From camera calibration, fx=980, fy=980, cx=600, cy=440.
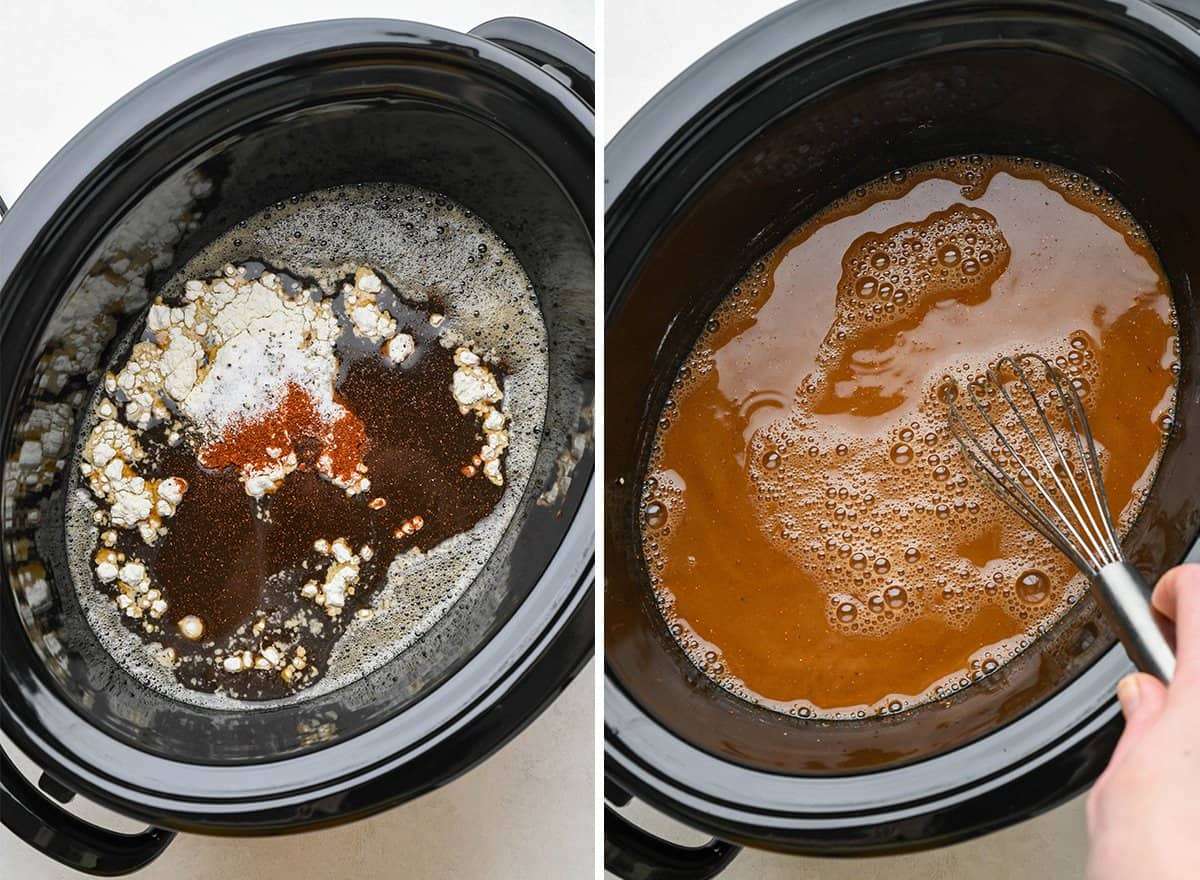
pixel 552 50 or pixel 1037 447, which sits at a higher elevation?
pixel 552 50

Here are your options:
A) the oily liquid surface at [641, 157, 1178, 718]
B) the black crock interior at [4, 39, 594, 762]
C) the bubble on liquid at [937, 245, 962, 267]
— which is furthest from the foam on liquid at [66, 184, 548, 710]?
the bubble on liquid at [937, 245, 962, 267]

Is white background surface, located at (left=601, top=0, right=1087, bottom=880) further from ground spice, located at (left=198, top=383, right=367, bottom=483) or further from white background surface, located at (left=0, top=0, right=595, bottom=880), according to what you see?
ground spice, located at (left=198, top=383, right=367, bottom=483)

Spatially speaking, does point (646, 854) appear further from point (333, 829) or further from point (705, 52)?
point (705, 52)

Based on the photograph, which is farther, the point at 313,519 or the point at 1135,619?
the point at 313,519

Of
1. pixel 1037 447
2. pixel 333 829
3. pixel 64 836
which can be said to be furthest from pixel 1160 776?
pixel 64 836

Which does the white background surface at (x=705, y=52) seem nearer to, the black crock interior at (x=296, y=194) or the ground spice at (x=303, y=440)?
the black crock interior at (x=296, y=194)

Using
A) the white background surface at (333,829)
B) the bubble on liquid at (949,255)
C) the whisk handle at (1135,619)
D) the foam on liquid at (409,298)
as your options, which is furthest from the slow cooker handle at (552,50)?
the whisk handle at (1135,619)

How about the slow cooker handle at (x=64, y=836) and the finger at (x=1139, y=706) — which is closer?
the finger at (x=1139, y=706)
